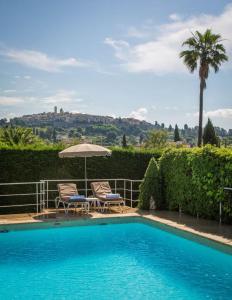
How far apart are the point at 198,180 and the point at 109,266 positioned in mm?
5122

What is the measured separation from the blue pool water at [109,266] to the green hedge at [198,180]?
175 cm

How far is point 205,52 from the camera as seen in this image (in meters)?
30.0

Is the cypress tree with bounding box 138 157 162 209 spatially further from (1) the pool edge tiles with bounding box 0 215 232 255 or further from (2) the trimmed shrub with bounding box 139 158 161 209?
(1) the pool edge tiles with bounding box 0 215 232 255

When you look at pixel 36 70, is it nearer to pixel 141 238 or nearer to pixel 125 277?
pixel 141 238

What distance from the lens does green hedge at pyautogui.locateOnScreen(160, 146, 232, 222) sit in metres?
11.0

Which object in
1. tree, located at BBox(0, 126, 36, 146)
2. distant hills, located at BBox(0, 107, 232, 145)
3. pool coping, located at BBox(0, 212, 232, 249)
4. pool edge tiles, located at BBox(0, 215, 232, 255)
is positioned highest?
distant hills, located at BBox(0, 107, 232, 145)

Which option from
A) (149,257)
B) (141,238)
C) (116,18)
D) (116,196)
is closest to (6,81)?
(116,18)

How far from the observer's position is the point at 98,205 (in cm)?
1409

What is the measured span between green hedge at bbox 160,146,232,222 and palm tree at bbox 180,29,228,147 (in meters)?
17.1

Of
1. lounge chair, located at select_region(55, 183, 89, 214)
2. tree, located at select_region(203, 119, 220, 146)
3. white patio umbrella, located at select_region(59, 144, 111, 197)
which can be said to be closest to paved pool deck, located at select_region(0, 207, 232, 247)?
lounge chair, located at select_region(55, 183, 89, 214)

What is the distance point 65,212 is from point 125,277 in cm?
613

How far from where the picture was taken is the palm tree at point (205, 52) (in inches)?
1171

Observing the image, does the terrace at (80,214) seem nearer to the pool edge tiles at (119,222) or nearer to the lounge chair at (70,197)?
the pool edge tiles at (119,222)

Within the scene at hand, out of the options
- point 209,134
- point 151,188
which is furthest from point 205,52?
point 151,188
